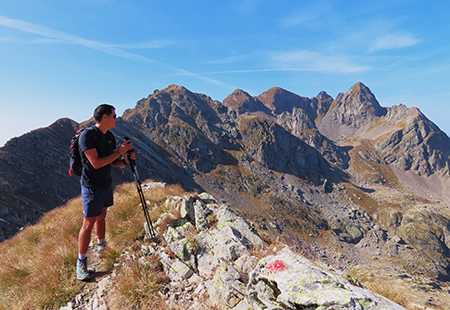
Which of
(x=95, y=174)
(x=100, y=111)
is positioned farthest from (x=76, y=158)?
(x=100, y=111)

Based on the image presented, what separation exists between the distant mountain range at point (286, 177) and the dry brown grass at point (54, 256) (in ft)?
55.8

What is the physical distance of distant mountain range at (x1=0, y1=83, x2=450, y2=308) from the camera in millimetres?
53406

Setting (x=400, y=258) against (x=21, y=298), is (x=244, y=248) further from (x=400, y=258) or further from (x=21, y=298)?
(x=400, y=258)

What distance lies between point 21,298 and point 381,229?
118 metres

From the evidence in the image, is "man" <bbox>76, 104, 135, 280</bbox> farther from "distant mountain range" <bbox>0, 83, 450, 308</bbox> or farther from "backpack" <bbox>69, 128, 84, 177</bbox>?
"distant mountain range" <bbox>0, 83, 450, 308</bbox>

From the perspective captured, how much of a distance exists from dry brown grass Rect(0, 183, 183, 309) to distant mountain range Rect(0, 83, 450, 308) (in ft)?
55.8

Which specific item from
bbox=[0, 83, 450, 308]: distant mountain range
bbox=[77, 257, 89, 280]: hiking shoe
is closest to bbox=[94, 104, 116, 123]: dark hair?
bbox=[77, 257, 89, 280]: hiking shoe

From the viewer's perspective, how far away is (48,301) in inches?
180

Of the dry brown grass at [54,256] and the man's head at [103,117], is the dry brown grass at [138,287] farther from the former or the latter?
the man's head at [103,117]

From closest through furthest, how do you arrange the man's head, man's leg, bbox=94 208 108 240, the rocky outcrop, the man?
the man → the man's head → man's leg, bbox=94 208 108 240 → the rocky outcrop

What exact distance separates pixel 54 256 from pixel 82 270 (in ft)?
3.90

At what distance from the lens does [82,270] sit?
16.5ft

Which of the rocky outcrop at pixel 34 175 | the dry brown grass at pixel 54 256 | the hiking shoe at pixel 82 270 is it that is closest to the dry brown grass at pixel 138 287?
the dry brown grass at pixel 54 256

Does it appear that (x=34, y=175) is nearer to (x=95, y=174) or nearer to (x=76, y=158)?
(x=76, y=158)
